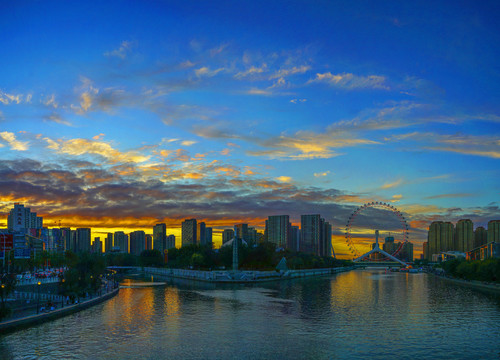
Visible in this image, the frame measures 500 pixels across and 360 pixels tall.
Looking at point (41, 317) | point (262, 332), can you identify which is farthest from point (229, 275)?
point (262, 332)

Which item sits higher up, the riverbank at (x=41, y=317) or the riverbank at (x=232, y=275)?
the riverbank at (x=41, y=317)

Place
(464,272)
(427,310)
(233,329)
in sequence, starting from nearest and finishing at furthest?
(233,329) → (427,310) → (464,272)

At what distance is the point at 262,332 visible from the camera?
40.3 meters

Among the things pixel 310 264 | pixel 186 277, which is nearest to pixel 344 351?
pixel 186 277

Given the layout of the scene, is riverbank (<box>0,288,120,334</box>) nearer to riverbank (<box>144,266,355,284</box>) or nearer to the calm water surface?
the calm water surface

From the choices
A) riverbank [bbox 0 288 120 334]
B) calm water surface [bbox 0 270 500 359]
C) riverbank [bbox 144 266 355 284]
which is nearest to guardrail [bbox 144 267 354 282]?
riverbank [bbox 144 266 355 284]

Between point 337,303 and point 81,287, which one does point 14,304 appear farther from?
point 337,303

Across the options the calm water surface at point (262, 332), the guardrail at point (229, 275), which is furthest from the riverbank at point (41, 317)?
the guardrail at point (229, 275)

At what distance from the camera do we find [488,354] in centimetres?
3350

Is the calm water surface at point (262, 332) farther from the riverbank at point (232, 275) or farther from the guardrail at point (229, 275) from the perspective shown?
the guardrail at point (229, 275)

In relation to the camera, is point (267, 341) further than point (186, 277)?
No

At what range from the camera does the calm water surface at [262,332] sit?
3275cm

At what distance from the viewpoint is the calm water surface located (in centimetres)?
3275

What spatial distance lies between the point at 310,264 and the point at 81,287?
135 m
